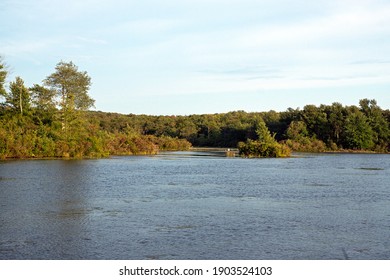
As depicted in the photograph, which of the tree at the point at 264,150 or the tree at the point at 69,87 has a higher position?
the tree at the point at 69,87

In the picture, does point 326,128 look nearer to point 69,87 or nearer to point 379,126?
point 379,126

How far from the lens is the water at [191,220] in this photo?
12.5 m

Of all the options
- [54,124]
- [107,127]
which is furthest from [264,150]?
[107,127]

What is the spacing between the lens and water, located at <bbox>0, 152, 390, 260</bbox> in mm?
12469

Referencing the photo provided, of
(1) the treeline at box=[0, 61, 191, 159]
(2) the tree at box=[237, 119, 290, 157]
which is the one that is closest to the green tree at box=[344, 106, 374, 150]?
(2) the tree at box=[237, 119, 290, 157]

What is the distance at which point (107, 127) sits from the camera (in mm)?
111562

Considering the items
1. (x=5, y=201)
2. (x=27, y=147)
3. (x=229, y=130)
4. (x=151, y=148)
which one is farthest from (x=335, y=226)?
(x=229, y=130)

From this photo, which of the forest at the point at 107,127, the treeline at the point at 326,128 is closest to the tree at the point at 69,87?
the forest at the point at 107,127

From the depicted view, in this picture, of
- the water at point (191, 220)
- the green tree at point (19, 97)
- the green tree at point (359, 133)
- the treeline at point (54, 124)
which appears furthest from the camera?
the green tree at point (359, 133)

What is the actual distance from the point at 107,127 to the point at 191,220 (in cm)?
9732

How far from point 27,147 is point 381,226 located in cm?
4481

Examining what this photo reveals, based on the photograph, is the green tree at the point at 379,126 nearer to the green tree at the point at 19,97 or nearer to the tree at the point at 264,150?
the tree at the point at 264,150
